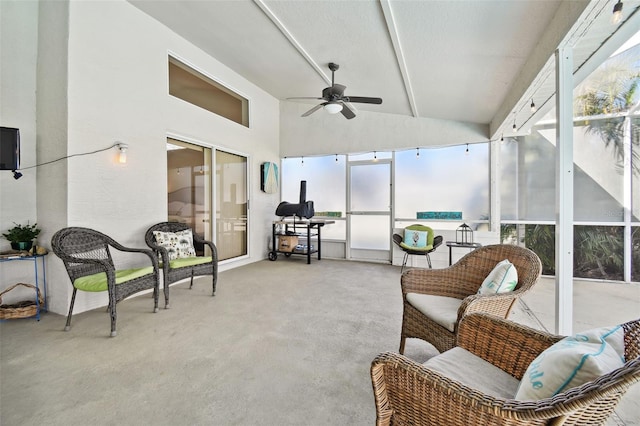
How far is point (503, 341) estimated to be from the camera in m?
1.19

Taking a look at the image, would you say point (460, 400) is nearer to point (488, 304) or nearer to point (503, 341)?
point (503, 341)

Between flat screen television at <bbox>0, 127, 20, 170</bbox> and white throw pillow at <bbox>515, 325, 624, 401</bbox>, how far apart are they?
4345 mm

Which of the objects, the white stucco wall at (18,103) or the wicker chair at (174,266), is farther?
the wicker chair at (174,266)

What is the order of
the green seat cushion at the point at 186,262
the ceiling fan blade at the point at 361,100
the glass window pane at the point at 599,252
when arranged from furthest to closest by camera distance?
the glass window pane at the point at 599,252, the ceiling fan blade at the point at 361,100, the green seat cushion at the point at 186,262

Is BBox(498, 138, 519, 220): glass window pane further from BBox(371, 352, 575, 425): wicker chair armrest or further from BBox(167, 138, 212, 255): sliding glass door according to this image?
BBox(167, 138, 212, 255): sliding glass door

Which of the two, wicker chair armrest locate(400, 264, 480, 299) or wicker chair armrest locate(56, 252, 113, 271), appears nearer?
wicker chair armrest locate(400, 264, 480, 299)

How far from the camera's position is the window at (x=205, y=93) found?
414 centimetres

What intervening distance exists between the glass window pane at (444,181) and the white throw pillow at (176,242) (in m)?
3.89

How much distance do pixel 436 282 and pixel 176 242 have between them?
10.2ft

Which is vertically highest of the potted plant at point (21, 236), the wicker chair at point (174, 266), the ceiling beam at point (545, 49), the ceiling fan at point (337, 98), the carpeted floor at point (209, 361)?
the ceiling fan at point (337, 98)

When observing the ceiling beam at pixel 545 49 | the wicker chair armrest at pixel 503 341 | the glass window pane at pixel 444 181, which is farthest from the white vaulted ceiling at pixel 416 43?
the wicker chair armrest at pixel 503 341

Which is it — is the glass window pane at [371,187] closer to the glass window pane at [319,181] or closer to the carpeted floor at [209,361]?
the glass window pane at [319,181]

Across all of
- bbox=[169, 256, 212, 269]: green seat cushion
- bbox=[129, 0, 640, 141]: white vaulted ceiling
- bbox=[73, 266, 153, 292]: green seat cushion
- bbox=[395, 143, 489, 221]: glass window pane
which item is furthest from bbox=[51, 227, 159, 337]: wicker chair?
bbox=[395, 143, 489, 221]: glass window pane

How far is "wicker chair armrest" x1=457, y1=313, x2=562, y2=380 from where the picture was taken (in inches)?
43.4
